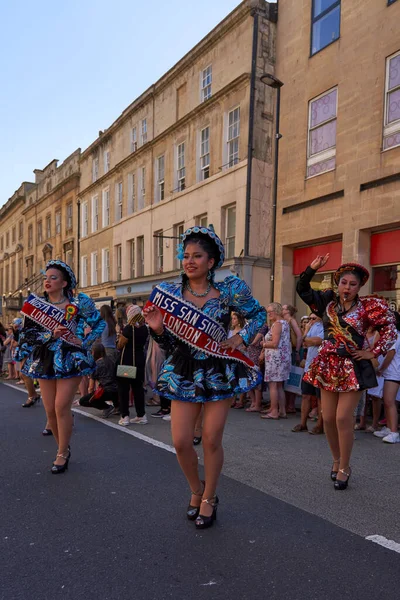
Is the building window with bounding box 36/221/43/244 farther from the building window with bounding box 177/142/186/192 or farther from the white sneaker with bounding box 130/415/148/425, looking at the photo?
the white sneaker with bounding box 130/415/148/425

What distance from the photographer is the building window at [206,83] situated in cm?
1892

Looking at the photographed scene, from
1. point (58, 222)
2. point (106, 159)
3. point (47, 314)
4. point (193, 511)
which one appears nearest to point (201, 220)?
point (106, 159)

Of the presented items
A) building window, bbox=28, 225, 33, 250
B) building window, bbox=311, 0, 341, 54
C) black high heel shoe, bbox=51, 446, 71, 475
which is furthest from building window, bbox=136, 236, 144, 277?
building window, bbox=28, 225, 33, 250

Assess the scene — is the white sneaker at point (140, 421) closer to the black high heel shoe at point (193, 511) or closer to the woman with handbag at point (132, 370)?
the woman with handbag at point (132, 370)

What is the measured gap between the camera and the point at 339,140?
13320 mm

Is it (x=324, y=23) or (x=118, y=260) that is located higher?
(x=324, y=23)

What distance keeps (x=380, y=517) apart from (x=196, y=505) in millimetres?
1374

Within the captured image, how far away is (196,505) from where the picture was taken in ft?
11.6

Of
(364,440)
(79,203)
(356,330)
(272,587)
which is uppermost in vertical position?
(79,203)

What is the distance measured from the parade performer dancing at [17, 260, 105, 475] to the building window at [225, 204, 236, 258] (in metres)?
12.9

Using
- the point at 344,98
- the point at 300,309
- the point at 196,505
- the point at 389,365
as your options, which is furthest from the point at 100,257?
the point at 196,505

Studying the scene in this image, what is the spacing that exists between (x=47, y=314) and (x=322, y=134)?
11.5m

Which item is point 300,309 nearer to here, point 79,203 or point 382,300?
point 382,300

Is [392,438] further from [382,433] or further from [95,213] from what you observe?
[95,213]
